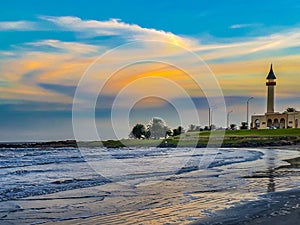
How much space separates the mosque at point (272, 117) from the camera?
12862 centimetres

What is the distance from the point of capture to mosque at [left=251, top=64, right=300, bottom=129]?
129 metres

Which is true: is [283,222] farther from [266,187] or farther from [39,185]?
[39,185]

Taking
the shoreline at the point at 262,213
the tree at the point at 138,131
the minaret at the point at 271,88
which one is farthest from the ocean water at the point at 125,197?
the minaret at the point at 271,88

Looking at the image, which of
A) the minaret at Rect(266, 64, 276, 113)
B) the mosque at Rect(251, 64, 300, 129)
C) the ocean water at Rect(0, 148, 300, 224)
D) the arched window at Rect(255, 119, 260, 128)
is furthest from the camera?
the arched window at Rect(255, 119, 260, 128)

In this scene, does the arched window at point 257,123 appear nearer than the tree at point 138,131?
No

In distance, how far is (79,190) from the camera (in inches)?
632

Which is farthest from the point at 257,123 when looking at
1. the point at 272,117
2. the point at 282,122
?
the point at 282,122

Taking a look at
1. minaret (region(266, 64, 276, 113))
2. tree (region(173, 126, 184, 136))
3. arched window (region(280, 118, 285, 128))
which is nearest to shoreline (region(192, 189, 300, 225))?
tree (region(173, 126, 184, 136))

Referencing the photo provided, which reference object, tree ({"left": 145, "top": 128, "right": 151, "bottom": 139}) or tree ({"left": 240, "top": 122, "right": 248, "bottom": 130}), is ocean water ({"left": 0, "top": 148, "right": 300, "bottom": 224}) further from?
tree ({"left": 240, "top": 122, "right": 248, "bottom": 130})

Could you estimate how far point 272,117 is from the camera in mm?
133750

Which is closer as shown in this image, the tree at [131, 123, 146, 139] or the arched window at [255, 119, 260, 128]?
the tree at [131, 123, 146, 139]

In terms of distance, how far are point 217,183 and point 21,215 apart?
28.5 ft

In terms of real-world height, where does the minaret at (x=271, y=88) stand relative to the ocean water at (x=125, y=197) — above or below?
above

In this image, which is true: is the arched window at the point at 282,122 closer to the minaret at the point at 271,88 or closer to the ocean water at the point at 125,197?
the minaret at the point at 271,88
